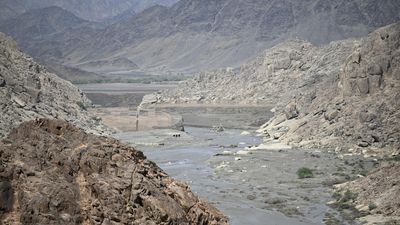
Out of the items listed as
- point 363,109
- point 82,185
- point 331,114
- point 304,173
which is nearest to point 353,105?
point 331,114

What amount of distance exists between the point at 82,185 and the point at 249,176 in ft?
85.5

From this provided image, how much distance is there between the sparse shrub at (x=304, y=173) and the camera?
40.9 meters

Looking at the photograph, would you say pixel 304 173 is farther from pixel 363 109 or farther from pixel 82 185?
pixel 82 185

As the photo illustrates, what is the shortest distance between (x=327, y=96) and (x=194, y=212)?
46361 millimetres

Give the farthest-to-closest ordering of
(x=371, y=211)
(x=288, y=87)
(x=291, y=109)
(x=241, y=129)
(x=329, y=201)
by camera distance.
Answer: (x=288, y=87), (x=241, y=129), (x=291, y=109), (x=329, y=201), (x=371, y=211)

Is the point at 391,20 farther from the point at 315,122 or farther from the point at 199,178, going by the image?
the point at 199,178

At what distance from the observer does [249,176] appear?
137 ft

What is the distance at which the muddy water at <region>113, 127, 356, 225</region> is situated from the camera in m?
31.8

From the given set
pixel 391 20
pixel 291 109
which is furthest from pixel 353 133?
pixel 391 20

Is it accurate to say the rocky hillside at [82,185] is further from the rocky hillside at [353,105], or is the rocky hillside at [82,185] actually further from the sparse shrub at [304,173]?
the rocky hillside at [353,105]

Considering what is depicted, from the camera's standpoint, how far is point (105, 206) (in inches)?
625

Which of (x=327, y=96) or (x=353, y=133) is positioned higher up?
(x=327, y=96)

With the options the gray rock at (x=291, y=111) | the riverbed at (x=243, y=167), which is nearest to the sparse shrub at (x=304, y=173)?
the riverbed at (x=243, y=167)

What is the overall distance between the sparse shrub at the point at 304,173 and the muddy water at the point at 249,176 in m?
0.48
